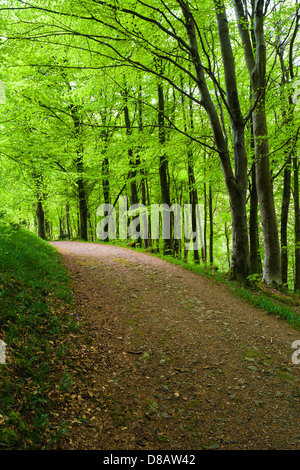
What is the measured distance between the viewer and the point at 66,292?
531 cm

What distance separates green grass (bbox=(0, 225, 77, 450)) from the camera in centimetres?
230

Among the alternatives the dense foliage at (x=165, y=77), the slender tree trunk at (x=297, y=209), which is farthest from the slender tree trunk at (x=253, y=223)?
the slender tree trunk at (x=297, y=209)

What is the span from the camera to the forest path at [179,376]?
2.74 metres

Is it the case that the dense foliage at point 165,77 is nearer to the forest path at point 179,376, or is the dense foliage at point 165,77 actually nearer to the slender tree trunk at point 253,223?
the slender tree trunk at point 253,223

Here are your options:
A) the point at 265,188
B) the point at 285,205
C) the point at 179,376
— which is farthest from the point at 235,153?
Answer: the point at 179,376

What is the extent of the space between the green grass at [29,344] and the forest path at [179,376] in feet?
0.93

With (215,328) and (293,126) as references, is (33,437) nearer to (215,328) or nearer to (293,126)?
(215,328)

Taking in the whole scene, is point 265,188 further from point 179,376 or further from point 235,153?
point 179,376

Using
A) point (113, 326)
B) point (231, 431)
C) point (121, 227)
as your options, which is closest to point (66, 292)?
point (113, 326)

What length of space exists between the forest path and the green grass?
0.28 meters

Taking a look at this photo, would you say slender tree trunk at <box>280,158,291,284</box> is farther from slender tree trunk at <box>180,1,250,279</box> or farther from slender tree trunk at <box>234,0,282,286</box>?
slender tree trunk at <box>180,1,250,279</box>

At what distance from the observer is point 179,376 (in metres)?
3.69

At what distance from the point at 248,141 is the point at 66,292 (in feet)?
29.9

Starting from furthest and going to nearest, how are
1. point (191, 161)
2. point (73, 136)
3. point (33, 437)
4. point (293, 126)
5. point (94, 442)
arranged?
point (191, 161) → point (73, 136) → point (293, 126) → point (94, 442) → point (33, 437)
